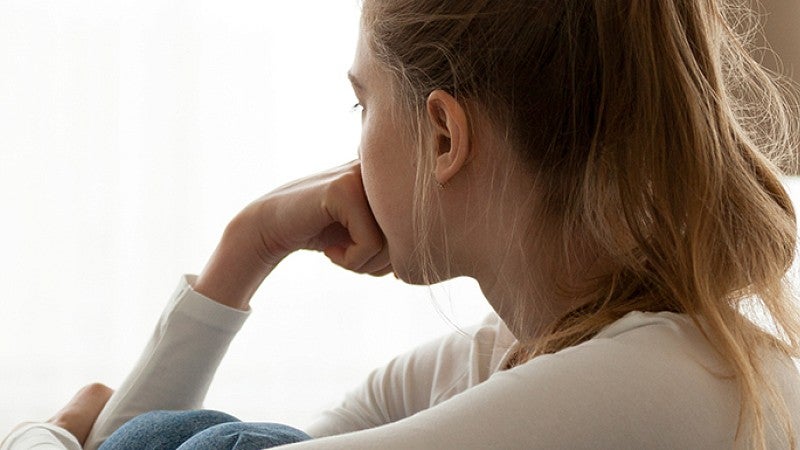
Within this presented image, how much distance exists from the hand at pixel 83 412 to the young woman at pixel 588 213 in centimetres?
29

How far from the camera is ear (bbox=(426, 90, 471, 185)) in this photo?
0.94m

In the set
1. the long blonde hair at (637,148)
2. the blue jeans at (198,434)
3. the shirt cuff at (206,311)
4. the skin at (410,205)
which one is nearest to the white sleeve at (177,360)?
→ the shirt cuff at (206,311)

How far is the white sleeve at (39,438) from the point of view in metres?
1.15

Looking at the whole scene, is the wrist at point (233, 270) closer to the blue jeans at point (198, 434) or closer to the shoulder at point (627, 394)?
the blue jeans at point (198, 434)

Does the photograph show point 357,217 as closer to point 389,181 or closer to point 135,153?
point 389,181

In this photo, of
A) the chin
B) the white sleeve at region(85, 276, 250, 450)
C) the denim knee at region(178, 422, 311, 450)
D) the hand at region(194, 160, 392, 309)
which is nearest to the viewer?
the denim knee at region(178, 422, 311, 450)

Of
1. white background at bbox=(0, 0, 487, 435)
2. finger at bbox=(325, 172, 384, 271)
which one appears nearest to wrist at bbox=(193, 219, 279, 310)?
finger at bbox=(325, 172, 384, 271)

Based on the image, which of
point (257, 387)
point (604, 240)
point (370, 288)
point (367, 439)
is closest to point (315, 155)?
point (370, 288)

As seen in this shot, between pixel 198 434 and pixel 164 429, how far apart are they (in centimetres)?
10

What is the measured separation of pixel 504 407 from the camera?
73 centimetres

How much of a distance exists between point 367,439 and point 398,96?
0.37m

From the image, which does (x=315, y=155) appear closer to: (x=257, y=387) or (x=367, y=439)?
(x=257, y=387)

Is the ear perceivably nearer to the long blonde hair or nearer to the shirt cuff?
the long blonde hair

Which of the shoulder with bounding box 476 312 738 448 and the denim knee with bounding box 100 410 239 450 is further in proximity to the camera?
the denim knee with bounding box 100 410 239 450
